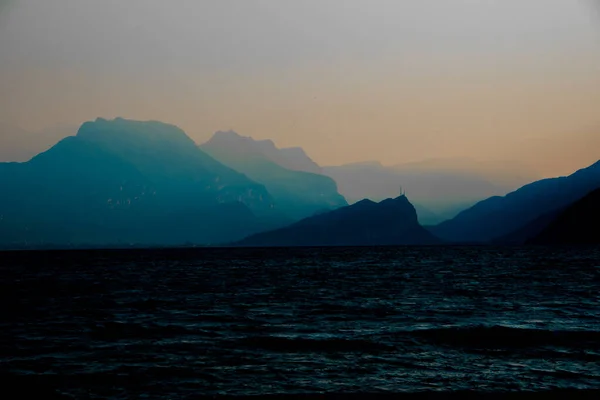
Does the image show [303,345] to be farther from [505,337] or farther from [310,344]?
[505,337]

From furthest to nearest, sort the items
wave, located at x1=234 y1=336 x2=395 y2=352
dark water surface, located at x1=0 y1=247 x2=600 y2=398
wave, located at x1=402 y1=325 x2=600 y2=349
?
1. wave, located at x1=402 y1=325 x2=600 y2=349
2. wave, located at x1=234 y1=336 x2=395 y2=352
3. dark water surface, located at x1=0 y1=247 x2=600 y2=398

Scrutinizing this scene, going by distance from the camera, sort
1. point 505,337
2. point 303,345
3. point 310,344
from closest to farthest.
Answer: point 303,345
point 310,344
point 505,337

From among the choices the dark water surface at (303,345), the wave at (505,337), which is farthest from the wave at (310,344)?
the wave at (505,337)

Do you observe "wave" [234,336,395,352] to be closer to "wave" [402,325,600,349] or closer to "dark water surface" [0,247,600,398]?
"dark water surface" [0,247,600,398]

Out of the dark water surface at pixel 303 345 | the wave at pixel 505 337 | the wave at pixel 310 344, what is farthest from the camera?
the wave at pixel 505 337

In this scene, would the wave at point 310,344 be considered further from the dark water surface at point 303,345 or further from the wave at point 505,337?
the wave at point 505,337

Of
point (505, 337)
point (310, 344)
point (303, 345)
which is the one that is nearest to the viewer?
point (303, 345)

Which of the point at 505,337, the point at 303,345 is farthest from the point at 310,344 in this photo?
the point at 505,337

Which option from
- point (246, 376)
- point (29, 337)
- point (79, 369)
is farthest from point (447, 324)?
point (29, 337)

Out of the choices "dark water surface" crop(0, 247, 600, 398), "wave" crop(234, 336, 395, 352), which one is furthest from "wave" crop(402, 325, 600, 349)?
"wave" crop(234, 336, 395, 352)

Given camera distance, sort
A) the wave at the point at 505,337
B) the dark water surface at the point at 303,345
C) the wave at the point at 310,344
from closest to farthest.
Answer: the dark water surface at the point at 303,345 → the wave at the point at 310,344 → the wave at the point at 505,337

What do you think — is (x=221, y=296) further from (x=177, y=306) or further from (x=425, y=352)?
(x=425, y=352)

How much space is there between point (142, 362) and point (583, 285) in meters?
58.1

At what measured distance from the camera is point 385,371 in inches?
925
